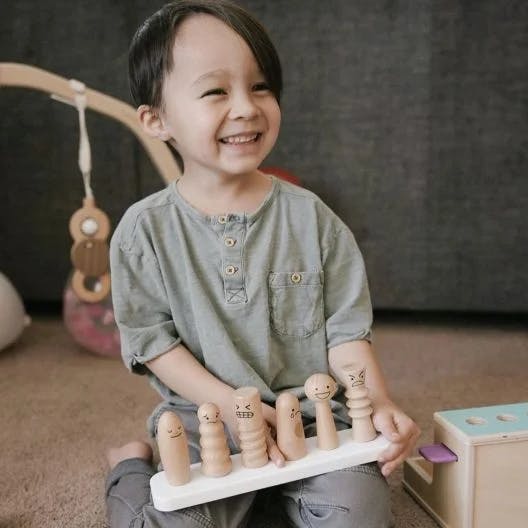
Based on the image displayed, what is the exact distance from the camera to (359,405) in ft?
2.01

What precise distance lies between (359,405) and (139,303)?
0.27m

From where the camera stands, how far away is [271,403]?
0.70 metres

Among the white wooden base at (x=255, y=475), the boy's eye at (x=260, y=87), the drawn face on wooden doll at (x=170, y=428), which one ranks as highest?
the boy's eye at (x=260, y=87)

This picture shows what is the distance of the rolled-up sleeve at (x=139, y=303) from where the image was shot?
0.71 m

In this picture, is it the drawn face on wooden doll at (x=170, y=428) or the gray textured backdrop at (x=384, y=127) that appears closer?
the drawn face on wooden doll at (x=170, y=428)

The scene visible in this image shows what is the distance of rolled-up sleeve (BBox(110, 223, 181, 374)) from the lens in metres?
0.71

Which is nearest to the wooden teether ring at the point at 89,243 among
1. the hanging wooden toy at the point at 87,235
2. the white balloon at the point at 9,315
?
the hanging wooden toy at the point at 87,235

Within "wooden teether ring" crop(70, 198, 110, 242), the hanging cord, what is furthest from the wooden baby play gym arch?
"wooden teether ring" crop(70, 198, 110, 242)

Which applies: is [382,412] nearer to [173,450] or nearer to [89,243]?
[173,450]

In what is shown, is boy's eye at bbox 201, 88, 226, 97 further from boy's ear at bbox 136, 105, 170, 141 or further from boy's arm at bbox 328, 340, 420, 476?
boy's arm at bbox 328, 340, 420, 476

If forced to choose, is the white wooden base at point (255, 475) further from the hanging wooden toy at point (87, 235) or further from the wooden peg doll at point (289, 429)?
the hanging wooden toy at point (87, 235)

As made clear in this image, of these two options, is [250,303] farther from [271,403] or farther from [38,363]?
[38,363]

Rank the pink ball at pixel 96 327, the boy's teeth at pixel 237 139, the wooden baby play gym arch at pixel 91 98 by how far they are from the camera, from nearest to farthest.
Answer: the boy's teeth at pixel 237 139, the wooden baby play gym arch at pixel 91 98, the pink ball at pixel 96 327

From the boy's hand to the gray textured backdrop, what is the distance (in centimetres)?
69
